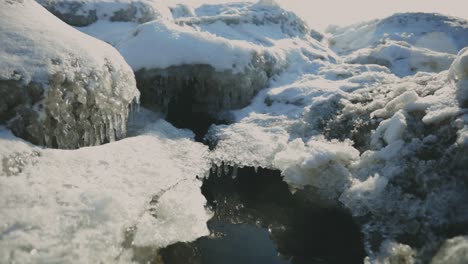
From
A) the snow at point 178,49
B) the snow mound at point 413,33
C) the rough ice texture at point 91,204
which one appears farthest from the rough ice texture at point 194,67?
the snow mound at point 413,33

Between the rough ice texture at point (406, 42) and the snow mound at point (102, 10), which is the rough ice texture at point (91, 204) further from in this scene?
the snow mound at point (102, 10)

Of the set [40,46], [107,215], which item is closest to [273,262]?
[107,215]

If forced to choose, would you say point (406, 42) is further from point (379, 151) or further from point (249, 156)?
point (379, 151)

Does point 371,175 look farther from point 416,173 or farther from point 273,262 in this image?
point 273,262

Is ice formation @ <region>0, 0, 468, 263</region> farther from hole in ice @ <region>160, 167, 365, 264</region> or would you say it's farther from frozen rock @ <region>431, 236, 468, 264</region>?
hole in ice @ <region>160, 167, 365, 264</region>

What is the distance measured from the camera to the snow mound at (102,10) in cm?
2459

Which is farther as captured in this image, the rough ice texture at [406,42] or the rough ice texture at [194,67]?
the rough ice texture at [406,42]

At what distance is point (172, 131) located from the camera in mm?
12180

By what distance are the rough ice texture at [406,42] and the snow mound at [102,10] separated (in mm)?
14598

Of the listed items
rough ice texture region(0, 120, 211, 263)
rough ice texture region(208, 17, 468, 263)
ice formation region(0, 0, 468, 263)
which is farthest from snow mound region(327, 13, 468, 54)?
rough ice texture region(0, 120, 211, 263)

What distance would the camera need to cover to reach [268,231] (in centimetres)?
712

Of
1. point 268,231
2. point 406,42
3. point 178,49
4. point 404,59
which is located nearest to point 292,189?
point 268,231

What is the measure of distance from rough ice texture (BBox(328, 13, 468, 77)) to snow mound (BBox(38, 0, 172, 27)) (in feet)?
47.9

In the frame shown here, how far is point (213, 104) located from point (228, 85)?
0.94 metres
